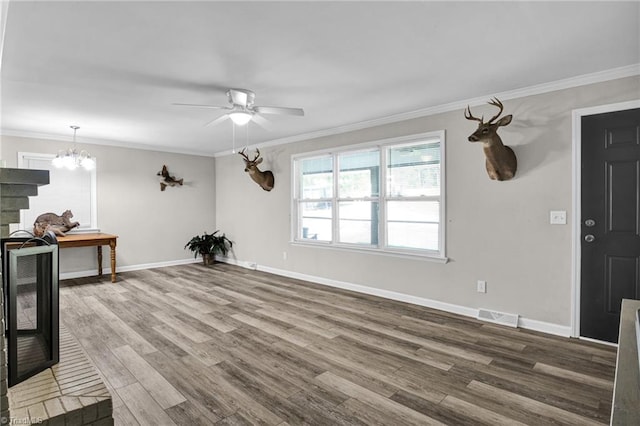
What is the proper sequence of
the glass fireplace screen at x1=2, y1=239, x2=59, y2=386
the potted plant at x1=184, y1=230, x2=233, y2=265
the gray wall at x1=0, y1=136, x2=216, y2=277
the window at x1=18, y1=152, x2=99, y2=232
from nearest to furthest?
the glass fireplace screen at x1=2, y1=239, x2=59, y2=386, the window at x1=18, y1=152, x2=99, y2=232, the gray wall at x1=0, y1=136, x2=216, y2=277, the potted plant at x1=184, y1=230, x2=233, y2=265

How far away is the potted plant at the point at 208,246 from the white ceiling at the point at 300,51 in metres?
3.45

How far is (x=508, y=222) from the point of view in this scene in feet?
12.0

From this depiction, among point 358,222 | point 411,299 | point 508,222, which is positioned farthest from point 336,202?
point 508,222

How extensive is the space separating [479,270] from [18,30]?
4615mm

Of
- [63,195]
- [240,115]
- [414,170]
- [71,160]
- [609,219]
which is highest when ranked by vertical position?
[240,115]

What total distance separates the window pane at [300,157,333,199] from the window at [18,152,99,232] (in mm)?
3818

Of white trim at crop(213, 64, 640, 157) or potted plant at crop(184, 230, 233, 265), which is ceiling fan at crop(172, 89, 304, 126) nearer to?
white trim at crop(213, 64, 640, 157)

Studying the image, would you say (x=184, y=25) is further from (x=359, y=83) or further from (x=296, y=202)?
(x=296, y=202)

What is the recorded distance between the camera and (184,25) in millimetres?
2273

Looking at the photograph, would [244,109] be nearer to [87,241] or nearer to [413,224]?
[413,224]

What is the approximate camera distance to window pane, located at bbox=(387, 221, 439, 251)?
14.1ft

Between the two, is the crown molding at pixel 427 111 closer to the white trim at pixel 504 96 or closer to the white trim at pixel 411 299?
the white trim at pixel 504 96

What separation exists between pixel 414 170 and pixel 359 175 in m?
0.92

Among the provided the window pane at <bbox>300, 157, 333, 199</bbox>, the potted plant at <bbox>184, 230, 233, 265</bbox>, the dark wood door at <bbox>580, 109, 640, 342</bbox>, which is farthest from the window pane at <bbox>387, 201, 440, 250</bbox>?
the potted plant at <bbox>184, 230, 233, 265</bbox>
